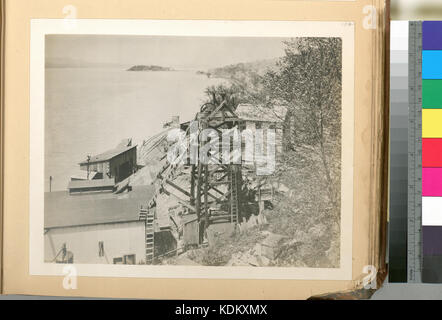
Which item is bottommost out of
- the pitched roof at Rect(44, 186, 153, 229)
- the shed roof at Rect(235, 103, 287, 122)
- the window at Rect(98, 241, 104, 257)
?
the window at Rect(98, 241, 104, 257)

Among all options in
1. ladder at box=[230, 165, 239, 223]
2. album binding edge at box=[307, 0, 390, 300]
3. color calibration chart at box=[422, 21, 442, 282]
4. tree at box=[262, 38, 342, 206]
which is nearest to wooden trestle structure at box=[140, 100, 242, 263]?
ladder at box=[230, 165, 239, 223]

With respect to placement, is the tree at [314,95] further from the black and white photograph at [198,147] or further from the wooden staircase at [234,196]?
the wooden staircase at [234,196]

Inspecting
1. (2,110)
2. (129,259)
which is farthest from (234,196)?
(2,110)

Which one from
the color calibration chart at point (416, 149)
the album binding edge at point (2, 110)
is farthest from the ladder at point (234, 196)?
the album binding edge at point (2, 110)

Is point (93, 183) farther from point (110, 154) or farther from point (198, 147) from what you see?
point (198, 147)

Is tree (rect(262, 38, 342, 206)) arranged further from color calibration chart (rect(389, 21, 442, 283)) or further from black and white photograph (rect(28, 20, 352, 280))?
color calibration chart (rect(389, 21, 442, 283))

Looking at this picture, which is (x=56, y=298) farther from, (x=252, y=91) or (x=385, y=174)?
(x=385, y=174)
